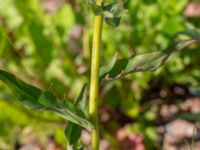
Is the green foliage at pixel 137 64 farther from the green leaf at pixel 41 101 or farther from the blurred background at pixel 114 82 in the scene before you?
the blurred background at pixel 114 82

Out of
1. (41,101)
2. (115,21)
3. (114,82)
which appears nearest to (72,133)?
(41,101)

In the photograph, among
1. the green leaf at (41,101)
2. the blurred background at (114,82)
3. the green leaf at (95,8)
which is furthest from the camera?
the blurred background at (114,82)

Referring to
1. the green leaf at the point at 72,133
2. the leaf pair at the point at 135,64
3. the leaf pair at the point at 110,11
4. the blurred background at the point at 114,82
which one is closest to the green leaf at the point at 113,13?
the leaf pair at the point at 110,11

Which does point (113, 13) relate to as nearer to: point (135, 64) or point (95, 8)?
point (95, 8)

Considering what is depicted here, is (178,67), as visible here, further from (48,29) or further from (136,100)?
(48,29)

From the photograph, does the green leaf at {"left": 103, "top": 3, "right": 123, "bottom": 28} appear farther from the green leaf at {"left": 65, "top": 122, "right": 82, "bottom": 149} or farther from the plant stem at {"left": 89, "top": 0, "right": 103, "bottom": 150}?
the green leaf at {"left": 65, "top": 122, "right": 82, "bottom": 149}
